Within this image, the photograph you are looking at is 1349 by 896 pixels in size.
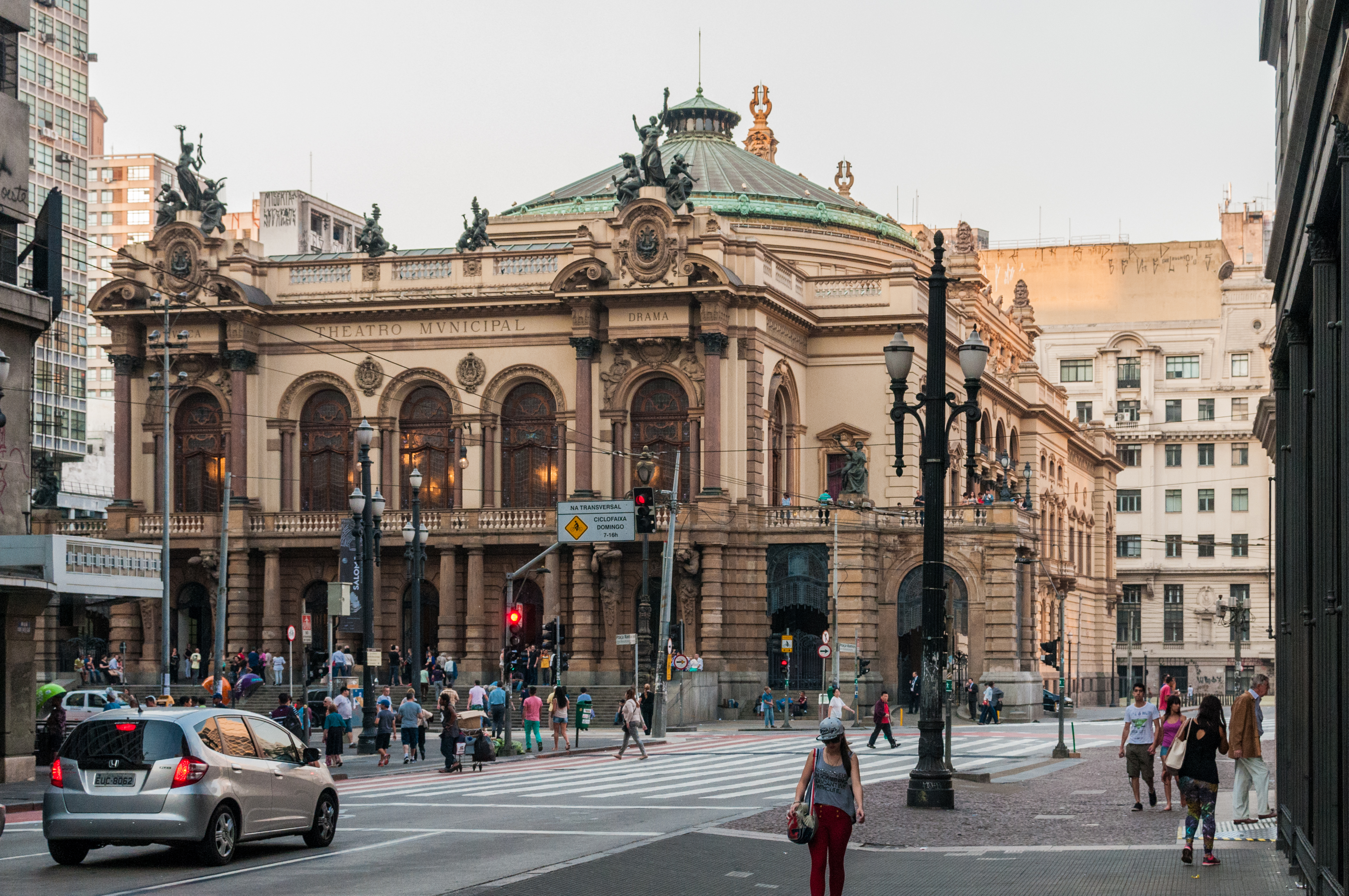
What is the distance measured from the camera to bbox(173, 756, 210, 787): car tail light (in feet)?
63.1

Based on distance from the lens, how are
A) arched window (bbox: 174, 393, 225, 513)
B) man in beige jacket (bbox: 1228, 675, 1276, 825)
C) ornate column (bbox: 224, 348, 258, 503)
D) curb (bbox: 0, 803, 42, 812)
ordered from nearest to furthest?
man in beige jacket (bbox: 1228, 675, 1276, 825), curb (bbox: 0, 803, 42, 812), ornate column (bbox: 224, 348, 258, 503), arched window (bbox: 174, 393, 225, 513)

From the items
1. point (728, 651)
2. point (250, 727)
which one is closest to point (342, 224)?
point (728, 651)

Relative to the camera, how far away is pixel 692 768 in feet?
120

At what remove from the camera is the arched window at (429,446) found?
213ft

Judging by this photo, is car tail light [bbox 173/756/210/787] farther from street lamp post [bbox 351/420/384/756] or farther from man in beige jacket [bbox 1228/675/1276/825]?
street lamp post [bbox 351/420/384/756]

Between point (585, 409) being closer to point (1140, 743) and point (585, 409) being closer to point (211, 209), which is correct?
point (211, 209)

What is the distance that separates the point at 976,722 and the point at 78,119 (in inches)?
2655

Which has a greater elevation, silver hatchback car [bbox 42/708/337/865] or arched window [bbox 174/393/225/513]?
arched window [bbox 174/393/225/513]

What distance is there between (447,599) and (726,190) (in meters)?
21.6

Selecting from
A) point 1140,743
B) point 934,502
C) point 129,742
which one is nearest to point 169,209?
point 934,502

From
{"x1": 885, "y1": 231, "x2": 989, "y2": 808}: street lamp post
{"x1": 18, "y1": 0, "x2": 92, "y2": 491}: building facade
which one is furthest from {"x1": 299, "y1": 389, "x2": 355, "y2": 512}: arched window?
{"x1": 885, "y1": 231, "x2": 989, "y2": 808}: street lamp post

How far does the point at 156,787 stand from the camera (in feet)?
63.2

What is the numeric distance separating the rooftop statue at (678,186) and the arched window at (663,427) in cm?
585

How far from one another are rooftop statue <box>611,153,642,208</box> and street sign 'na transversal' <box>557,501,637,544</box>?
1050 cm
